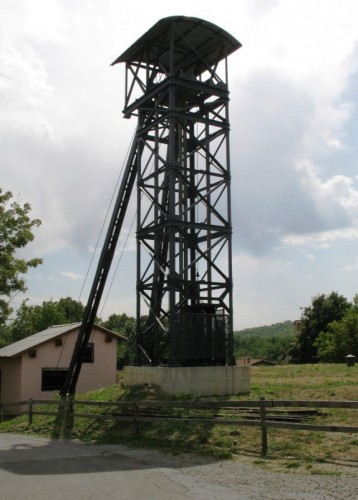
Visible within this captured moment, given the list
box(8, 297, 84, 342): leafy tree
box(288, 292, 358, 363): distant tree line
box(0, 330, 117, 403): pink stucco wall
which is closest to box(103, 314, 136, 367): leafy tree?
box(8, 297, 84, 342): leafy tree

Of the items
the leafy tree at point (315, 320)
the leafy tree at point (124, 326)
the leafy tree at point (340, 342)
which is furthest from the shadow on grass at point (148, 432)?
the leafy tree at point (124, 326)

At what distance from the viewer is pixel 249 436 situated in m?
12.5

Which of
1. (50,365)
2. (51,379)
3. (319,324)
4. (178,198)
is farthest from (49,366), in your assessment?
(319,324)

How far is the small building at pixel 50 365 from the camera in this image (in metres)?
33.1

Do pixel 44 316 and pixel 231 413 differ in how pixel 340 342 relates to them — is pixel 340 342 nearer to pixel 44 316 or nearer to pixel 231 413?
pixel 44 316

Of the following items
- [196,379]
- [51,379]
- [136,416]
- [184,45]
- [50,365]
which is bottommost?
[51,379]

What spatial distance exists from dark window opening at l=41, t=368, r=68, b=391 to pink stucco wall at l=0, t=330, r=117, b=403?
0.77 ft

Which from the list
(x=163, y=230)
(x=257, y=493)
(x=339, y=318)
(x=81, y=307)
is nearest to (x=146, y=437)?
(x=257, y=493)

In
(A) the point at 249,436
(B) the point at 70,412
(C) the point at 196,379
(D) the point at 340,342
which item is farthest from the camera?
(D) the point at 340,342

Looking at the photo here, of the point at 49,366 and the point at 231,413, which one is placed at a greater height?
the point at 231,413

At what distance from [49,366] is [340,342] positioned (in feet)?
118

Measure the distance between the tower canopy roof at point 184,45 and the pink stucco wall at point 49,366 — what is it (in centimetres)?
1843

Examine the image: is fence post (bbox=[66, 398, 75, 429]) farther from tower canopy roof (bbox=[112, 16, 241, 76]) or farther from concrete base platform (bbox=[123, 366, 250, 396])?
tower canopy roof (bbox=[112, 16, 241, 76])

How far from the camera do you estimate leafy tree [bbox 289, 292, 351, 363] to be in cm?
6788
